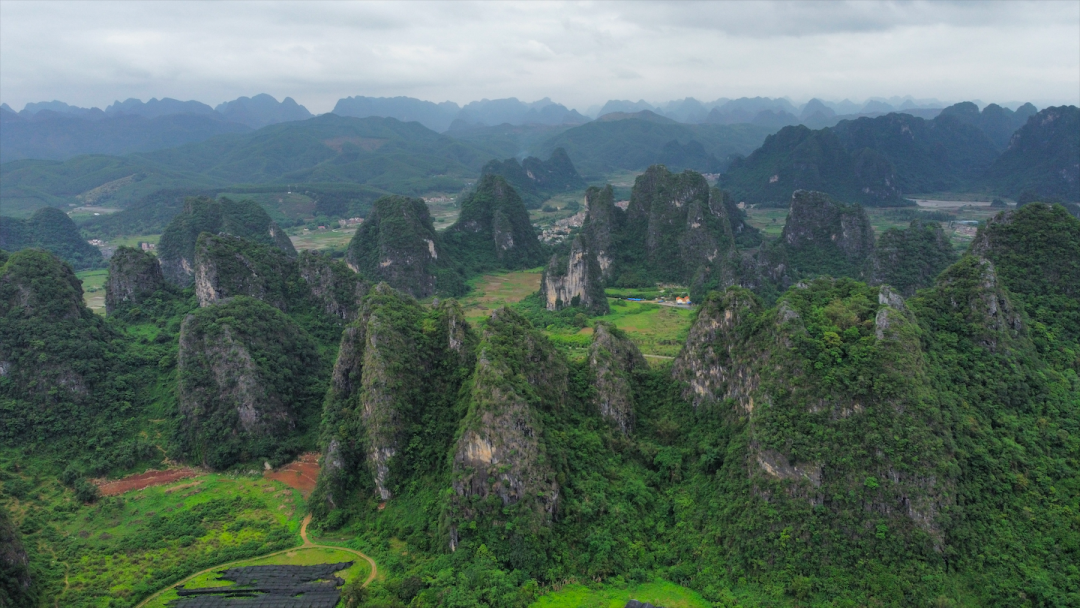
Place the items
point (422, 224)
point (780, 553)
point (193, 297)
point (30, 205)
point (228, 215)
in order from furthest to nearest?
point (30, 205)
point (228, 215)
point (422, 224)
point (193, 297)
point (780, 553)

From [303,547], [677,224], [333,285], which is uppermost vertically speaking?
[677,224]

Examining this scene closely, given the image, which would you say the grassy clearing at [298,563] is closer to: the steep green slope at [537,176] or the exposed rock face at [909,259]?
the exposed rock face at [909,259]

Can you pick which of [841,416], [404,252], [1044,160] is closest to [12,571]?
[841,416]

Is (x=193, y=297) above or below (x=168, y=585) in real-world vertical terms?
above

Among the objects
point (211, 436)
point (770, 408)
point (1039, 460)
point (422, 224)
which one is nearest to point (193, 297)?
point (211, 436)

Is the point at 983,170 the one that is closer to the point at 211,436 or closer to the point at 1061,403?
the point at 1061,403

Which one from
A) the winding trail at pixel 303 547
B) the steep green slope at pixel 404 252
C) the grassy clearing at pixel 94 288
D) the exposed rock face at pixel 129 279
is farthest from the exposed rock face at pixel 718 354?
the grassy clearing at pixel 94 288

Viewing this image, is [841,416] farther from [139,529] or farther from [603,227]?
[603,227]

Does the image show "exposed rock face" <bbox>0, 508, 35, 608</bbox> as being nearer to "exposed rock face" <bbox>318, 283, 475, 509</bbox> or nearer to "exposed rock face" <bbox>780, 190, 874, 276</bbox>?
"exposed rock face" <bbox>318, 283, 475, 509</bbox>
